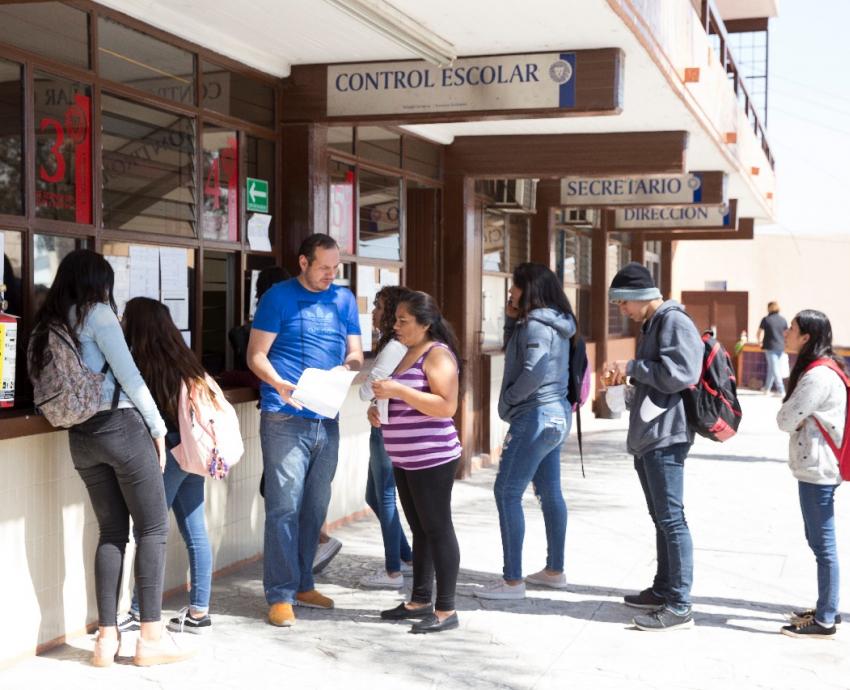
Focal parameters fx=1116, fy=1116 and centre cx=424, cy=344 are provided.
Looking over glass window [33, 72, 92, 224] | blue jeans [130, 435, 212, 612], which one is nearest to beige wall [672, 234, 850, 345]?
glass window [33, 72, 92, 224]

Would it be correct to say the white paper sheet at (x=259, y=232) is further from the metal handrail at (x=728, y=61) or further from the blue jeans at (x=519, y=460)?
the metal handrail at (x=728, y=61)

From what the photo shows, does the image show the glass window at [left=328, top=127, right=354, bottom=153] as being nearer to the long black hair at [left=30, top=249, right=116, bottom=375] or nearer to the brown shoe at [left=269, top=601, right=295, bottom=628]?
the long black hair at [left=30, top=249, right=116, bottom=375]

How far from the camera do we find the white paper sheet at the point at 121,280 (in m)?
5.51

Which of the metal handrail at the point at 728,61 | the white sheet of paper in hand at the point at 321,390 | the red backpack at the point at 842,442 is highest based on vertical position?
the metal handrail at the point at 728,61

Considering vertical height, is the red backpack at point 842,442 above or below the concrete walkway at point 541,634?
above

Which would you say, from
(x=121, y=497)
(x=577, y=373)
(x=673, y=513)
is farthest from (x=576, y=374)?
(x=121, y=497)

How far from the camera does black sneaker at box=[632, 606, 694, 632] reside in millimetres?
5242

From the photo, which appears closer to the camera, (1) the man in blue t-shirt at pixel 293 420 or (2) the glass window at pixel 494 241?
(1) the man in blue t-shirt at pixel 293 420

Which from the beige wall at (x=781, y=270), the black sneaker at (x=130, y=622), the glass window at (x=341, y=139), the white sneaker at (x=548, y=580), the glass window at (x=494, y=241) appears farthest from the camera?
the beige wall at (x=781, y=270)

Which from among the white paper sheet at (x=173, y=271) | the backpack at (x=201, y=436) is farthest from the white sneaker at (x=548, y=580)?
the white paper sheet at (x=173, y=271)

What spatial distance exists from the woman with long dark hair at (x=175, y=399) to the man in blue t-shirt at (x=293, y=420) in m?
0.34

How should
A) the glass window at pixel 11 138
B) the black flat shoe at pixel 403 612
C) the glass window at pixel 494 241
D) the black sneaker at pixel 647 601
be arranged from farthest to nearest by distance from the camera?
1. the glass window at pixel 494 241
2. the black sneaker at pixel 647 601
3. the black flat shoe at pixel 403 612
4. the glass window at pixel 11 138

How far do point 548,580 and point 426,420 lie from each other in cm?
156

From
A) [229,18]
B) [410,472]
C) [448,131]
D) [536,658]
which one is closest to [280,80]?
[229,18]
